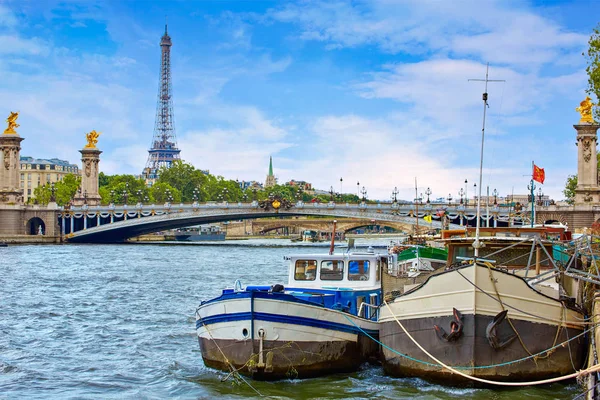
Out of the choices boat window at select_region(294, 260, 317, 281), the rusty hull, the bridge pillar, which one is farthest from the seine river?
the bridge pillar

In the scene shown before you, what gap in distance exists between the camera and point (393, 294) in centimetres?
2269

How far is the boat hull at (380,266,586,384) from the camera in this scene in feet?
58.0

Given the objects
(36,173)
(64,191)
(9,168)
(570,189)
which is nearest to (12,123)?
(9,168)

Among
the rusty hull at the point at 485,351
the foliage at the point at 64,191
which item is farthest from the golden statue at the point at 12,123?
the rusty hull at the point at 485,351

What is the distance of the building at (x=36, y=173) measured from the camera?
611ft

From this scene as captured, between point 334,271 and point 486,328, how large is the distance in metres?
5.66

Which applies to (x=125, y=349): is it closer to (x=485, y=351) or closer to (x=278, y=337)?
(x=278, y=337)

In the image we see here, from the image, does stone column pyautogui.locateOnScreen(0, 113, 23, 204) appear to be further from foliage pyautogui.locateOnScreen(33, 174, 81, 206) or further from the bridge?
foliage pyautogui.locateOnScreen(33, 174, 81, 206)

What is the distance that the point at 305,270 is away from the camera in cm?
2252

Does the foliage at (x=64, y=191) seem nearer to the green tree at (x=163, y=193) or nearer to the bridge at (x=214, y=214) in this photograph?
the green tree at (x=163, y=193)

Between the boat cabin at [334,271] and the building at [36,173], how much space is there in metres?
170

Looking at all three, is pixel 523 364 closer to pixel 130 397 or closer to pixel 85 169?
pixel 130 397

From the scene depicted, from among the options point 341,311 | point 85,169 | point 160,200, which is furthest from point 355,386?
point 160,200

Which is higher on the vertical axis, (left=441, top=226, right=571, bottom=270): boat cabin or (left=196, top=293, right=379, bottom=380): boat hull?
(left=441, top=226, right=571, bottom=270): boat cabin
